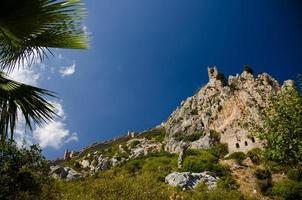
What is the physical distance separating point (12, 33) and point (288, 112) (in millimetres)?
16000

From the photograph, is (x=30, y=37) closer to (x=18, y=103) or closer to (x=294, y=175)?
(x=18, y=103)

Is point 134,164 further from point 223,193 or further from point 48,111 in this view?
point 48,111

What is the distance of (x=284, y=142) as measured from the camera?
1812 cm

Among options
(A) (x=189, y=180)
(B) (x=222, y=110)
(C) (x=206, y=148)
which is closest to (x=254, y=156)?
(C) (x=206, y=148)

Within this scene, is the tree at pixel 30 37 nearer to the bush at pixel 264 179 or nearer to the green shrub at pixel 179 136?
the bush at pixel 264 179

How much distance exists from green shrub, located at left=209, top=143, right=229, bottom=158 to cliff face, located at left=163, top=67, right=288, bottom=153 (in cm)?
109

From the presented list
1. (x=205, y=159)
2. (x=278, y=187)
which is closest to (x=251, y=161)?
(x=205, y=159)

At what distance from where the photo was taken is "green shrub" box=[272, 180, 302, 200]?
46500 millimetres

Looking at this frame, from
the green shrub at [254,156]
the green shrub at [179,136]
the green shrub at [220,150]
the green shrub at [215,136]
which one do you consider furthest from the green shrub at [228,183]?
the green shrub at [179,136]

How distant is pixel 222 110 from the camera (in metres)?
89.2

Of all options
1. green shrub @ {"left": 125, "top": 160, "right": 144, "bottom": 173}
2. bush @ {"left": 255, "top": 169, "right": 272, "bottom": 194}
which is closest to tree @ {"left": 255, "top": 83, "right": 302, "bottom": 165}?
bush @ {"left": 255, "top": 169, "right": 272, "bottom": 194}

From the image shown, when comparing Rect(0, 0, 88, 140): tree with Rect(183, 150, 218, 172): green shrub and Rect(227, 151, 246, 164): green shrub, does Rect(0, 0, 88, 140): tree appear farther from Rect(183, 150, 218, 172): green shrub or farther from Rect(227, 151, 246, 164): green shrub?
Rect(227, 151, 246, 164): green shrub

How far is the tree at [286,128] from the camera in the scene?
58.2 ft

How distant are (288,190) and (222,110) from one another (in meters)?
43.2
